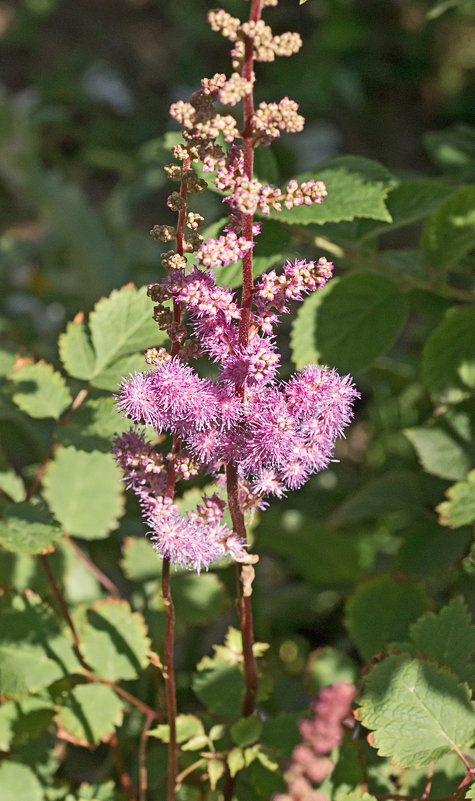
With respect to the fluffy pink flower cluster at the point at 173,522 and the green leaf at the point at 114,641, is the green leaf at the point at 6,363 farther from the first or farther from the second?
the fluffy pink flower cluster at the point at 173,522

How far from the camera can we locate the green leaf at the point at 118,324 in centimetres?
153

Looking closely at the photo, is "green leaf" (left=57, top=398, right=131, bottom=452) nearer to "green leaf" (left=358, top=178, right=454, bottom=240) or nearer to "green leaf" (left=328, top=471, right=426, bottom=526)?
"green leaf" (left=358, top=178, right=454, bottom=240)

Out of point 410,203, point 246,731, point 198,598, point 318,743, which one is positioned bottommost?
point 318,743

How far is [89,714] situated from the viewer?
58.0 inches

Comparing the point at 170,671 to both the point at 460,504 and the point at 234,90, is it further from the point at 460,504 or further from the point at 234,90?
the point at 234,90

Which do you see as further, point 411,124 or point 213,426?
point 411,124

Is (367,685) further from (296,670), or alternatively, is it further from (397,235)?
(397,235)

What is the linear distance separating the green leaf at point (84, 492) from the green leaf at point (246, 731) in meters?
0.56

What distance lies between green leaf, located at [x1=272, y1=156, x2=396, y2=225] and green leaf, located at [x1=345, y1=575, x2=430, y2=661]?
0.80m

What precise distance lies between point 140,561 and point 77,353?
1.79 ft

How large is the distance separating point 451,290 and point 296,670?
1228mm

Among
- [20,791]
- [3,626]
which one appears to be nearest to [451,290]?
[3,626]

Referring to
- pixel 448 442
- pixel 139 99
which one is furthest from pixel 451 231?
pixel 139 99

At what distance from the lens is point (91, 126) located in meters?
4.09
